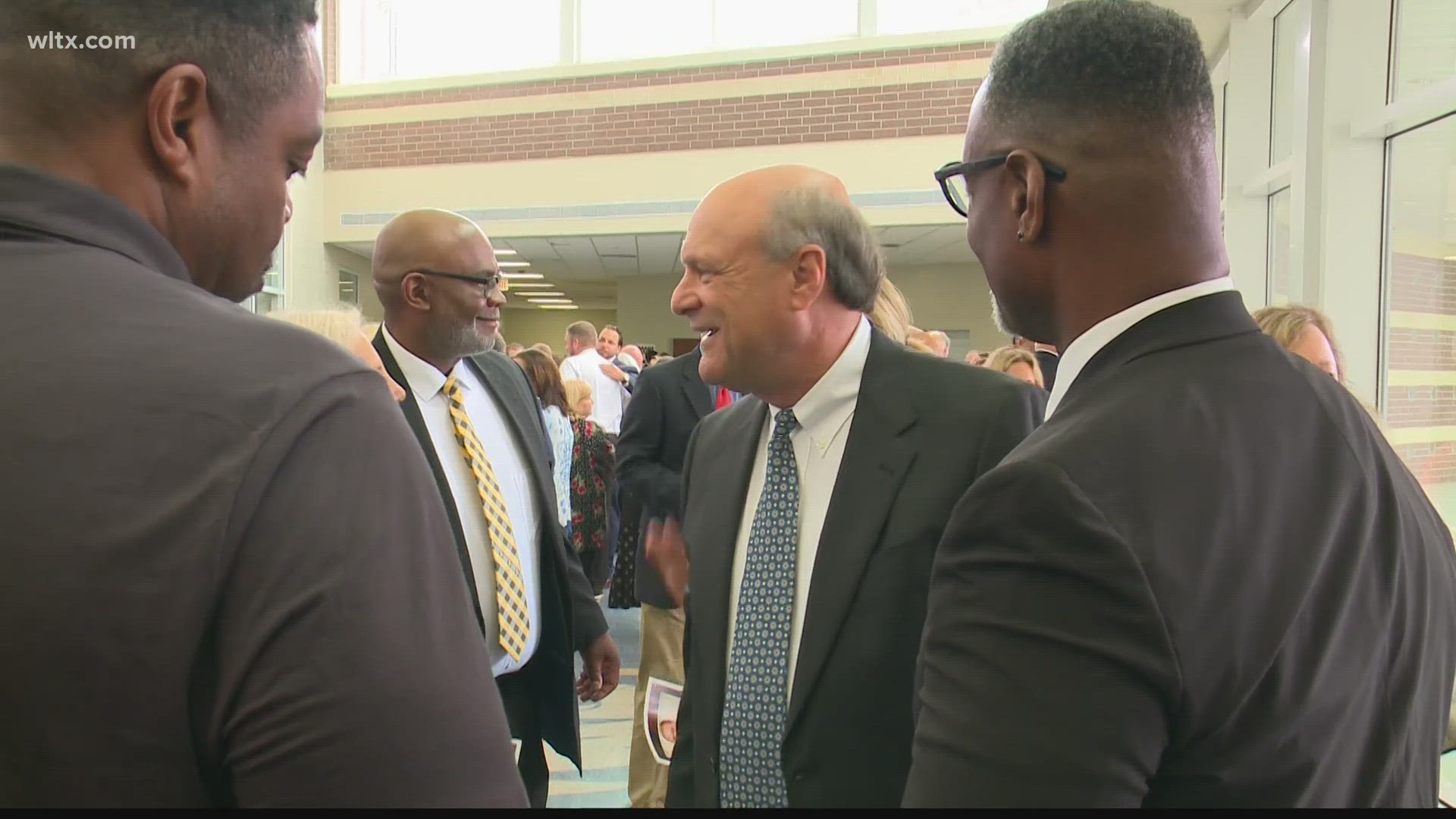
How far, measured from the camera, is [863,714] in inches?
60.6

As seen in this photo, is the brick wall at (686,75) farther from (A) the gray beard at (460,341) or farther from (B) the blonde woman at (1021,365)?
(A) the gray beard at (460,341)

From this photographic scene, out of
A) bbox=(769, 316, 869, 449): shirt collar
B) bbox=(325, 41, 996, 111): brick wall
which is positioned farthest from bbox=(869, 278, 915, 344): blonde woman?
bbox=(325, 41, 996, 111): brick wall

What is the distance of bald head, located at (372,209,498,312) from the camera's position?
254cm

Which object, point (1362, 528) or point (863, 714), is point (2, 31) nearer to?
point (1362, 528)

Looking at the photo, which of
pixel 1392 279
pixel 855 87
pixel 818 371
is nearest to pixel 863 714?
pixel 818 371

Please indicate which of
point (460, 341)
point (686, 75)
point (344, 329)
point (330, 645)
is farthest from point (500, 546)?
point (686, 75)

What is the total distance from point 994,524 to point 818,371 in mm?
1126

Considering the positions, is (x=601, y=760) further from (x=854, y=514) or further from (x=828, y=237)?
(x=828, y=237)

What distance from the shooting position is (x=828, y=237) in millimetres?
1929

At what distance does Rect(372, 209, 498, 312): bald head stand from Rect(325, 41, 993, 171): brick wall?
8.47 metres

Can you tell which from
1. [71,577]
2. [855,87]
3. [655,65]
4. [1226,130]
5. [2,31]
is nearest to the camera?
[71,577]

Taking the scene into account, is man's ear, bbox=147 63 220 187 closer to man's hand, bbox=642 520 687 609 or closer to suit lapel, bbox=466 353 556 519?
man's hand, bbox=642 520 687 609

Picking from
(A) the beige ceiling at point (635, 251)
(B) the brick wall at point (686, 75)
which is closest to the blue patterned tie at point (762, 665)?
(A) the beige ceiling at point (635, 251)

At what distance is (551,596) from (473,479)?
408 mm
